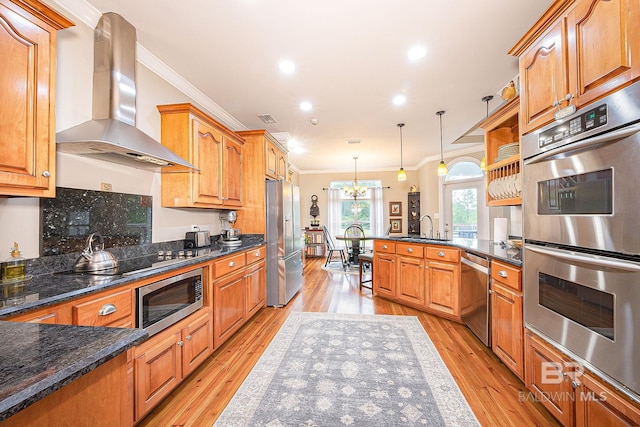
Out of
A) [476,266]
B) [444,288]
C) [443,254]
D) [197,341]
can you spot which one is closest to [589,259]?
[476,266]

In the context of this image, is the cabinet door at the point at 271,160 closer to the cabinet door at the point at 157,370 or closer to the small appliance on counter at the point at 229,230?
the small appliance on counter at the point at 229,230

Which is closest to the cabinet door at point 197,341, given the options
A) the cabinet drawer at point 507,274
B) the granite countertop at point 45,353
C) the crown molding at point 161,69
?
the granite countertop at point 45,353

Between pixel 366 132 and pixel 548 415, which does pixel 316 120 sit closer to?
pixel 366 132

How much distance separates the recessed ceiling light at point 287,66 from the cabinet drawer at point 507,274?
256 cm

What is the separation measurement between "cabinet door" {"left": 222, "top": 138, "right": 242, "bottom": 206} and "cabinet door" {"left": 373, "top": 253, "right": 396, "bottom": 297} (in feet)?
7.05

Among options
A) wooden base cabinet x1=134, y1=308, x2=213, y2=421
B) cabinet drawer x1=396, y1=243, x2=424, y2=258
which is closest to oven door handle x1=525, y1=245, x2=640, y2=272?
cabinet drawer x1=396, y1=243, x2=424, y2=258

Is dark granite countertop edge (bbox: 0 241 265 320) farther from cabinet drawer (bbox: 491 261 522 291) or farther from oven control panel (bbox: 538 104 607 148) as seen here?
oven control panel (bbox: 538 104 607 148)

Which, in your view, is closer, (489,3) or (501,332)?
(489,3)

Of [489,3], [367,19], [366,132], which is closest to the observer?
[489,3]

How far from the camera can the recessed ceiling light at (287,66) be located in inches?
98.0

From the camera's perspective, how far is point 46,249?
1.55 metres

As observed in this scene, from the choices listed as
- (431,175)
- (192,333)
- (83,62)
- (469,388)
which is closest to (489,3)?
(469,388)

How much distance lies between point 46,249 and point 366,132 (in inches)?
167

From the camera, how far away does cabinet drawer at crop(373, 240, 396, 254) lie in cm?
362
